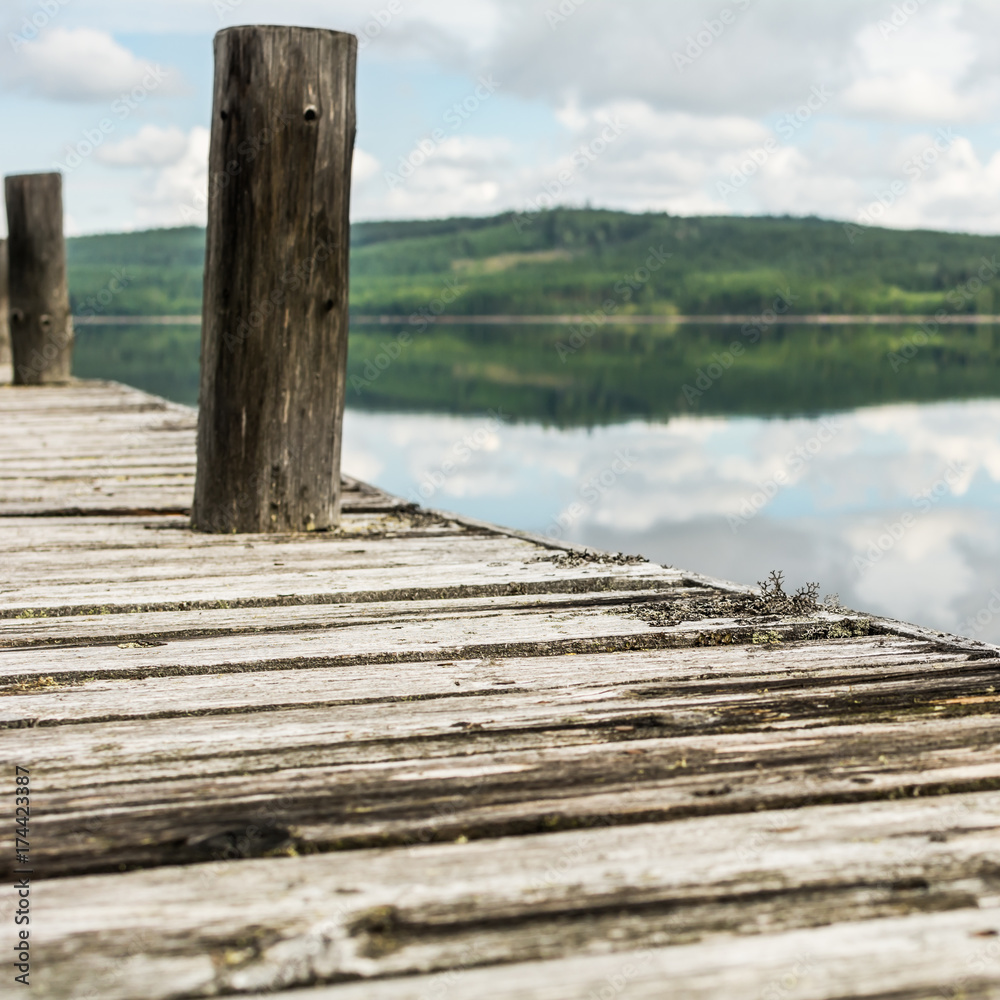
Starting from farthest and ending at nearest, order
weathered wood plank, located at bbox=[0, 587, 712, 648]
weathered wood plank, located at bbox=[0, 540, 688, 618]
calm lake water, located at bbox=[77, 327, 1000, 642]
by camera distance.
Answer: calm lake water, located at bbox=[77, 327, 1000, 642] → weathered wood plank, located at bbox=[0, 540, 688, 618] → weathered wood plank, located at bbox=[0, 587, 712, 648]

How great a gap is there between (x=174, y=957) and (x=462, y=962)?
13.8 inches

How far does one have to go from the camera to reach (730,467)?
709 inches

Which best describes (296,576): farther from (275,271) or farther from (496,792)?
(496,792)

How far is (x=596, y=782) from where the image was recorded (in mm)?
1961

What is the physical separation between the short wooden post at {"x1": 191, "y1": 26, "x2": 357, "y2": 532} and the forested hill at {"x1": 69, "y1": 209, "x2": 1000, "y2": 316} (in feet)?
323

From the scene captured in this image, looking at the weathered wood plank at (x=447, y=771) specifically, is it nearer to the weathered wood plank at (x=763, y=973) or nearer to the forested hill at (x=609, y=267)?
the weathered wood plank at (x=763, y=973)

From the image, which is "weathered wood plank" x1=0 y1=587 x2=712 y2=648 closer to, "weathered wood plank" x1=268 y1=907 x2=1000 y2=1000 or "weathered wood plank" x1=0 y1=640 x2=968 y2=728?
"weathered wood plank" x1=0 y1=640 x2=968 y2=728

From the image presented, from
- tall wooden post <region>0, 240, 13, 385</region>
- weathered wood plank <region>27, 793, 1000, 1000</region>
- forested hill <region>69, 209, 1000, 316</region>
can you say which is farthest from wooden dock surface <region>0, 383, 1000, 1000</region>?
forested hill <region>69, 209, 1000, 316</region>

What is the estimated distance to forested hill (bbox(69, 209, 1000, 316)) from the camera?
118 meters

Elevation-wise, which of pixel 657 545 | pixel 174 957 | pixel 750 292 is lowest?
pixel 657 545

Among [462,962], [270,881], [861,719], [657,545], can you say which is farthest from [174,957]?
[657,545]

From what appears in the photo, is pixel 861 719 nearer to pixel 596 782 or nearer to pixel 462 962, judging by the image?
pixel 596 782

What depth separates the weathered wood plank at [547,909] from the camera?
4.63ft

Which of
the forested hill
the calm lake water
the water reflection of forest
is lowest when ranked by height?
the calm lake water
